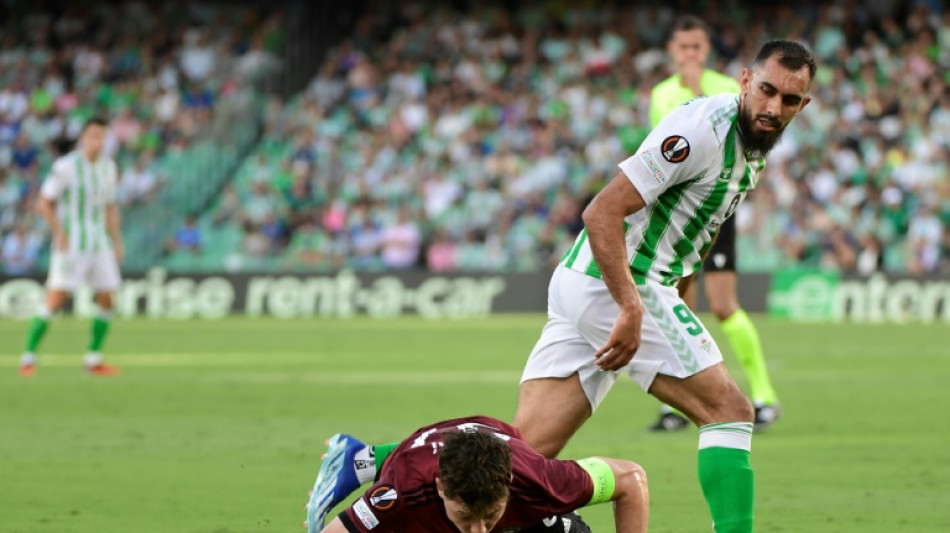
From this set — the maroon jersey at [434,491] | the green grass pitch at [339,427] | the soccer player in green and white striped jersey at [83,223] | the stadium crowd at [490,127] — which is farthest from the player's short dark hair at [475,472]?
the stadium crowd at [490,127]

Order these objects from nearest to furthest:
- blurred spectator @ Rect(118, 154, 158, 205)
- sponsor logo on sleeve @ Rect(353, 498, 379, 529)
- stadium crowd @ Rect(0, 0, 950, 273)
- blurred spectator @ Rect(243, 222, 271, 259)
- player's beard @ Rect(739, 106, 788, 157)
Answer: sponsor logo on sleeve @ Rect(353, 498, 379, 529) → player's beard @ Rect(739, 106, 788, 157) → stadium crowd @ Rect(0, 0, 950, 273) → blurred spectator @ Rect(243, 222, 271, 259) → blurred spectator @ Rect(118, 154, 158, 205)

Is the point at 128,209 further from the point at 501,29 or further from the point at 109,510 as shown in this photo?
the point at 109,510

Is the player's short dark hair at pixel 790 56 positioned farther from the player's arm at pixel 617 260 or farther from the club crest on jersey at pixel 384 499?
the club crest on jersey at pixel 384 499

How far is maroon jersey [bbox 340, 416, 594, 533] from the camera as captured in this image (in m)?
4.82

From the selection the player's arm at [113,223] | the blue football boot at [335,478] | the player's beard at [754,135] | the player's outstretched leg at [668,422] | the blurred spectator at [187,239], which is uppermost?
the player's beard at [754,135]

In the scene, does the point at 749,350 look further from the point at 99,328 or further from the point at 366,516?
the point at 99,328

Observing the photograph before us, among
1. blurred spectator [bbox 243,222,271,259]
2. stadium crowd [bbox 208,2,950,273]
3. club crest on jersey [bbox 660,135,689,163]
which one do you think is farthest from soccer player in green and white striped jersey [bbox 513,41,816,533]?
blurred spectator [bbox 243,222,271,259]

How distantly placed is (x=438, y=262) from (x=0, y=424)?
15.3 meters

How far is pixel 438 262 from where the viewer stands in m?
25.7

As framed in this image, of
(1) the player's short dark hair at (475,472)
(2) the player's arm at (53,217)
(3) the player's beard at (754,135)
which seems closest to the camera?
(1) the player's short dark hair at (475,472)

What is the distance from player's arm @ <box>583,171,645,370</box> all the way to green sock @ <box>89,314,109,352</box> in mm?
9736

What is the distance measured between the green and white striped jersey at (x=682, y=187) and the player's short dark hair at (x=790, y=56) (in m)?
0.22

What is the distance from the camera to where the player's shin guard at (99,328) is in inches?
570

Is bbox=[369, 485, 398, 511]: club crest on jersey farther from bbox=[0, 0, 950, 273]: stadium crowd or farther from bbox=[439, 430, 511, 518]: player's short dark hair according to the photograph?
bbox=[0, 0, 950, 273]: stadium crowd
